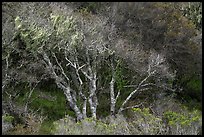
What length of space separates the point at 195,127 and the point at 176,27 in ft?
33.9

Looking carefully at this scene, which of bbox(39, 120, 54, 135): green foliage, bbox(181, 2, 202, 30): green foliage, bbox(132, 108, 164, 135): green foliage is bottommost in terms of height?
bbox(39, 120, 54, 135): green foliage

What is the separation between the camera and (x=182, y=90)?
2278cm

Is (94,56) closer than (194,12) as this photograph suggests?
Yes

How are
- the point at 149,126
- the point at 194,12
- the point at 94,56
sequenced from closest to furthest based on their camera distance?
1. the point at 149,126
2. the point at 94,56
3. the point at 194,12

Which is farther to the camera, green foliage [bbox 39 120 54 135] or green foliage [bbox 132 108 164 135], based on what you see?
green foliage [bbox 39 120 54 135]

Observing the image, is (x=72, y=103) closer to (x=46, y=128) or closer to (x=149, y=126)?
(x=46, y=128)

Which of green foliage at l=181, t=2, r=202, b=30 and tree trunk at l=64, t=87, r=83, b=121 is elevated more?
green foliage at l=181, t=2, r=202, b=30

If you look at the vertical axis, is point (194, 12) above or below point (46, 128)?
above

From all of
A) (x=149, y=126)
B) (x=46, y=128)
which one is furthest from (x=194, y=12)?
(x=149, y=126)

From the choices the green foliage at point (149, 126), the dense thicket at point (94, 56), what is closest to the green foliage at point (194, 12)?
the dense thicket at point (94, 56)

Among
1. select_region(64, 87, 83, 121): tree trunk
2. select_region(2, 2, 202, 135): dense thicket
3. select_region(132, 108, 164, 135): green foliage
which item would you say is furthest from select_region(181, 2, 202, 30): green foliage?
select_region(132, 108, 164, 135): green foliage

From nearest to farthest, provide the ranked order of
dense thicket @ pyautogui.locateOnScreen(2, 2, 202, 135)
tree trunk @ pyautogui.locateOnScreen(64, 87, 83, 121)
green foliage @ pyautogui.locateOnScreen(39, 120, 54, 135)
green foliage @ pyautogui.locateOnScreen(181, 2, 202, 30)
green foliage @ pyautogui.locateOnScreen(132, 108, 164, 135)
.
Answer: green foliage @ pyautogui.locateOnScreen(132, 108, 164, 135), green foliage @ pyautogui.locateOnScreen(39, 120, 54, 135), tree trunk @ pyautogui.locateOnScreen(64, 87, 83, 121), dense thicket @ pyautogui.locateOnScreen(2, 2, 202, 135), green foliage @ pyautogui.locateOnScreen(181, 2, 202, 30)

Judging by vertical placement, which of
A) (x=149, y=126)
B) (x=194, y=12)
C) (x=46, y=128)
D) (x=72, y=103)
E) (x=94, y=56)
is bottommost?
(x=46, y=128)

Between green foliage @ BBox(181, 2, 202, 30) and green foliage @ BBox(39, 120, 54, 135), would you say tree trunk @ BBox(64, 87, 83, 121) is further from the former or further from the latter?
green foliage @ BBox(181, 2, 202, 30)
